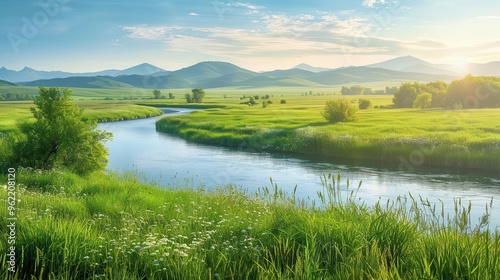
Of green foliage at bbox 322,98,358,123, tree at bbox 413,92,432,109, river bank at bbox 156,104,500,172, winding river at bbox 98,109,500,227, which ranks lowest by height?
winding river at bbox 98,109,500,227

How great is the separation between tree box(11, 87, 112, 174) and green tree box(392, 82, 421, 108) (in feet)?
261

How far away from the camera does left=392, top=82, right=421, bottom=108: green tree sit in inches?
3627

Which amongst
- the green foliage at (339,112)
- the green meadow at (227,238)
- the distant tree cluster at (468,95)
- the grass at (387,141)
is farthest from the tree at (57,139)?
the distant tree cluster at (468,95)

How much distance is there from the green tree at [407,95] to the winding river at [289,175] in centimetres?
5871

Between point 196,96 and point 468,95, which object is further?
point 196,96

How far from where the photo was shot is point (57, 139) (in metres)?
22.0

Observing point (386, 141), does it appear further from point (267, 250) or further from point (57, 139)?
point (267, 250)

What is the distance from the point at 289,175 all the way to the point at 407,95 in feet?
228

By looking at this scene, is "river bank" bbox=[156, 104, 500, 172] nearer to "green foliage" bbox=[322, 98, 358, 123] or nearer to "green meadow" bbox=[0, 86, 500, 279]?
"green foliage" bbox=[322, 98, 358, 123]

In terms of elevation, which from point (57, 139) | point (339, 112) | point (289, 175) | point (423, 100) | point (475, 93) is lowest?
point (289, 175)

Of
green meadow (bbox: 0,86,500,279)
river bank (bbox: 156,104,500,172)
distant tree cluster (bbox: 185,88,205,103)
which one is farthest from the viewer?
distant tree cluster (bbox: 185,88,205,103)

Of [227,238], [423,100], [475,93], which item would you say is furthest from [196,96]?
[227,238]

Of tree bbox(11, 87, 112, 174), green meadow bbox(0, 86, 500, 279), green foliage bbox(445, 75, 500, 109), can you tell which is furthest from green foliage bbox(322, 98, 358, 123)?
tree bbox(11, 87, 112, 174)

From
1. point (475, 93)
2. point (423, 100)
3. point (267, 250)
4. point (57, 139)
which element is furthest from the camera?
point (423, 100)
